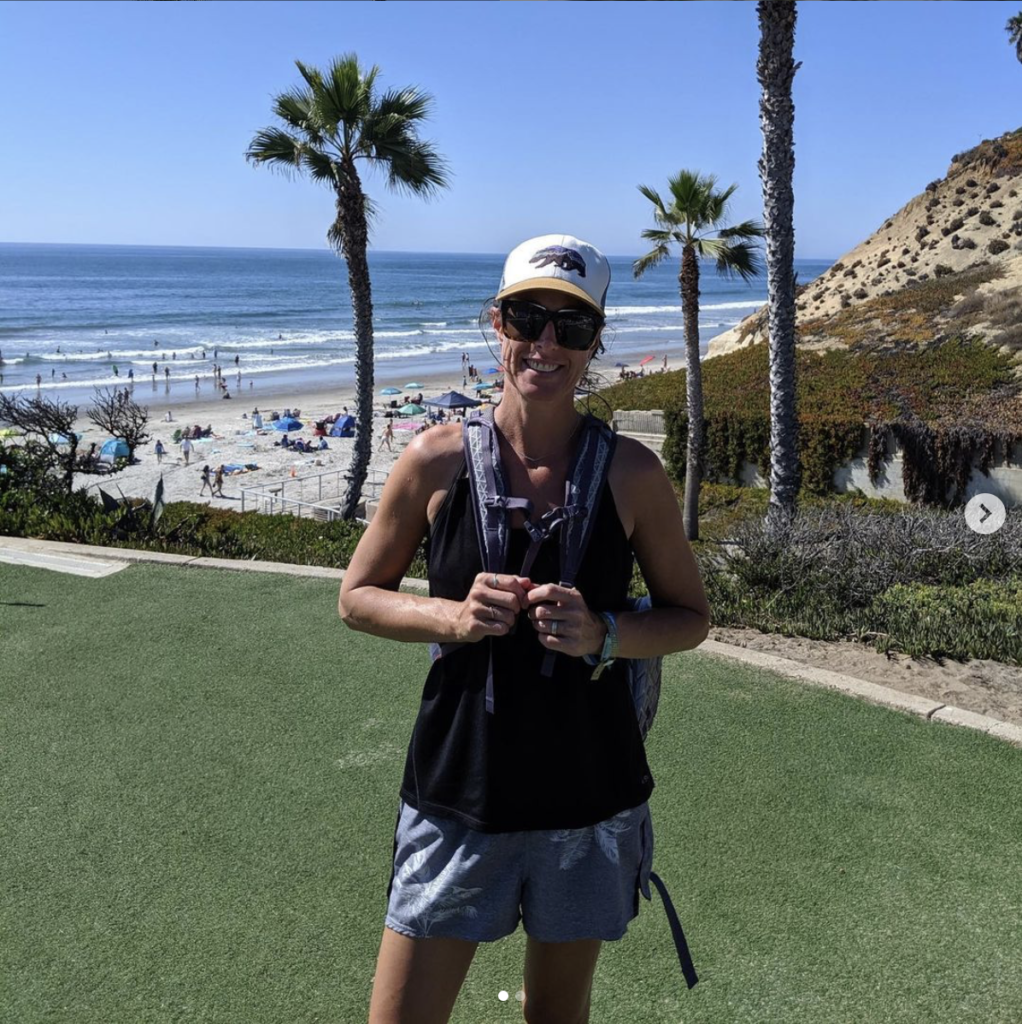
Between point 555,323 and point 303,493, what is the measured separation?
84.1 feet

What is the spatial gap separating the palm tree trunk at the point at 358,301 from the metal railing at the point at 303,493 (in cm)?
285

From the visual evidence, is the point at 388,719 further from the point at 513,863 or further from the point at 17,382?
the point at 17,382

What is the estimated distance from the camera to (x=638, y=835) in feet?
7.34

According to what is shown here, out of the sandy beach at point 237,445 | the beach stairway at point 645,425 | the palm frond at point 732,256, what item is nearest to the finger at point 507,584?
the palm frond at point 732,256

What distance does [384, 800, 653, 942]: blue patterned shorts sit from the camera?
2.09 metres

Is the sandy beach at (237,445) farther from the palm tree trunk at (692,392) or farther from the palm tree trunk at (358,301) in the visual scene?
the palm tree trunk at (692,392)

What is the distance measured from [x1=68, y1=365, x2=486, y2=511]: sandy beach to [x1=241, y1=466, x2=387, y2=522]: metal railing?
214 millimetres

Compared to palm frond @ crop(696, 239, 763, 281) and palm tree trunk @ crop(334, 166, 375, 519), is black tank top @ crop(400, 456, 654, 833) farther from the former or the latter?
palm frond @ crop(696, 239, 763, 281)

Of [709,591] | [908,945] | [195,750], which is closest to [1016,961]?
[908,945]

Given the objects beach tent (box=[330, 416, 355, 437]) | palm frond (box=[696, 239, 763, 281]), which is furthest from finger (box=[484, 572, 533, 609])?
beach tent (box=[330, 416, 355, 437])

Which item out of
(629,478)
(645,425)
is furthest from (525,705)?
(645,425)

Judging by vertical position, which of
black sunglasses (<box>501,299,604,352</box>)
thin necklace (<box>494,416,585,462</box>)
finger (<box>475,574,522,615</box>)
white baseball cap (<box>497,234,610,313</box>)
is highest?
white baseball cap (<box>497,234,610,313</box>)

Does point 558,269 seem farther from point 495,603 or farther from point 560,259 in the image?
point 495,603

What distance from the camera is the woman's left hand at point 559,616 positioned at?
1939 millimetres
